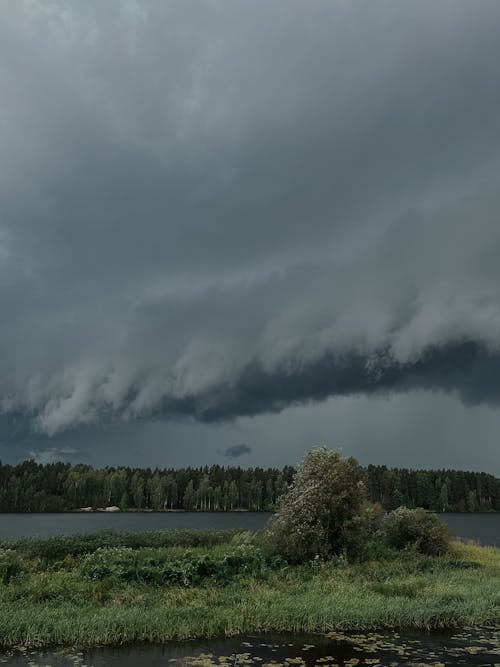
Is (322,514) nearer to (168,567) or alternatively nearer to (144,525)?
(168,567)

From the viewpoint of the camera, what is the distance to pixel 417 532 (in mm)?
41875

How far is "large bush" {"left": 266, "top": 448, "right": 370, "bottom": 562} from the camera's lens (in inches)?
1394

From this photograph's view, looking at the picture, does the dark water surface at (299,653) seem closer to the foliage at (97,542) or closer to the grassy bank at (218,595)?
the grassy bank at (218,595)

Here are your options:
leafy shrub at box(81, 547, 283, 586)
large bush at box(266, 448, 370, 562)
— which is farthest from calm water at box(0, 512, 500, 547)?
leafy shrub at box(81, 547, 283, 586)

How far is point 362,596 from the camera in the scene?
993 inches

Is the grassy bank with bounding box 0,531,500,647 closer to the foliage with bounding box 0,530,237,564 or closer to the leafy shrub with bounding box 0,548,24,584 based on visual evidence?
the leafy shrub with bounding box 0,548,24,584

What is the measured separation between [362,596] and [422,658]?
321 inches

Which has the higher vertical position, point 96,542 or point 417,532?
point 417,532

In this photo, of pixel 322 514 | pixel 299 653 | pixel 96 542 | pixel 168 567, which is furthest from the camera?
pixel 96 542

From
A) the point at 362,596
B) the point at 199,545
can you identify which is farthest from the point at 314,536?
the point at 199,545

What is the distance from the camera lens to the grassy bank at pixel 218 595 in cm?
1998

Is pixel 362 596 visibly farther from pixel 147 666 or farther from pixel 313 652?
pixel 147 666

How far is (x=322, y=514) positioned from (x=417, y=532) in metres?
10.3

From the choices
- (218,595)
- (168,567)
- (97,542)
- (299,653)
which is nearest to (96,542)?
(97,542)
